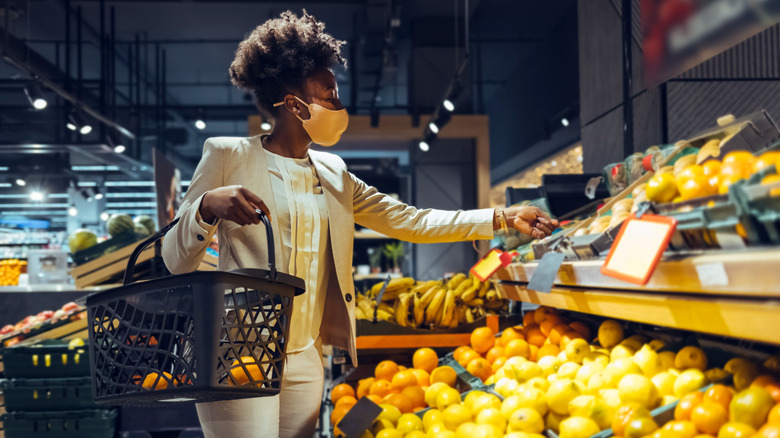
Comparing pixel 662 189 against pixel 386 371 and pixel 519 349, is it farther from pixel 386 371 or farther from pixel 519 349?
pixel 386 371

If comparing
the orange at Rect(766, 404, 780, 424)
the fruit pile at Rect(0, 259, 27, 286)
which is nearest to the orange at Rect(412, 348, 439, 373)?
the orange at Rect(766, 404, 780, 424)

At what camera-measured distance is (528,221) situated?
1886 millimetres

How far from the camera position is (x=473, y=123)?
30.9 feet

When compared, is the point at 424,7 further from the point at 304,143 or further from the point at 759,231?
the point at 759,231

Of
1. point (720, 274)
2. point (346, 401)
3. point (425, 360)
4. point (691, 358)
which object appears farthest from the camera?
point (425, 360)

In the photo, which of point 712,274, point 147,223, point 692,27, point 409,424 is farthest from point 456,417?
point 147,223

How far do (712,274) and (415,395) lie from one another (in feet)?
4.38

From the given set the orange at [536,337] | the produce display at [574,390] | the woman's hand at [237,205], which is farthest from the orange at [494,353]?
the woman's hand at [237,205]

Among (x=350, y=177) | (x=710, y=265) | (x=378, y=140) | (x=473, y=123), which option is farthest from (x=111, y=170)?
(x=710, y=265)

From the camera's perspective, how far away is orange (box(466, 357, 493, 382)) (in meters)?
2.36

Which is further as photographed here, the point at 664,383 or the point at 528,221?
the point at 528,221

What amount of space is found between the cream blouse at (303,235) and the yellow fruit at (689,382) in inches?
34.1

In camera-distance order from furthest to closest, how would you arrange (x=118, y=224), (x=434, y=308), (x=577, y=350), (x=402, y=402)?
(x=118, y=224) < (x=434, y=308) < (x=402, y=402) < (x=577, y=350)

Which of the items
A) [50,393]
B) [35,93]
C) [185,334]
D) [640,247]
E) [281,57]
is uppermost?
[35,93]
